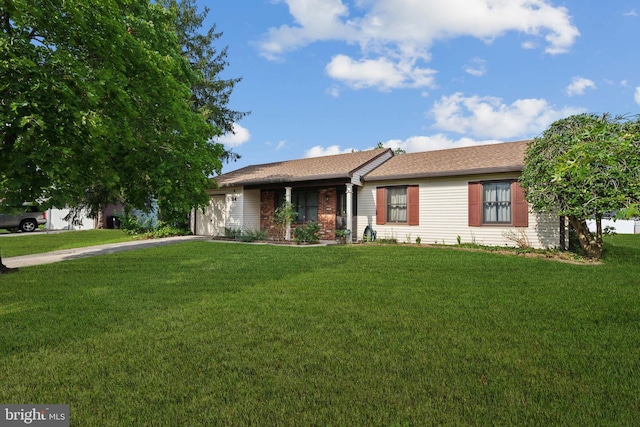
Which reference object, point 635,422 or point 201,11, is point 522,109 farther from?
point 201,11

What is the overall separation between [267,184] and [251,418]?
1365 centimetres

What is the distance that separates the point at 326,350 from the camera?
10.8ft

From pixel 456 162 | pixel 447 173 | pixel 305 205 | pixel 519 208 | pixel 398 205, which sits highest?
pixel 456 162

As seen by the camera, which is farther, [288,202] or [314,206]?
[314,206]

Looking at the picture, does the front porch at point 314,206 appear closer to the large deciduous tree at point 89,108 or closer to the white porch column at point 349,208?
the white porch column at point 349,208

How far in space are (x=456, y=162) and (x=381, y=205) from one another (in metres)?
3.28

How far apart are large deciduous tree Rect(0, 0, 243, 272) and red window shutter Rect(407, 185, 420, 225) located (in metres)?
7.68

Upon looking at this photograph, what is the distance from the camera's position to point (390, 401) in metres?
2.40

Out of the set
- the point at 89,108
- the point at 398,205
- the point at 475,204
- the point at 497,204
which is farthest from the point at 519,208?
the point at 89,108

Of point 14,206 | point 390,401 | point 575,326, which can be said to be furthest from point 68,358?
point 575,326

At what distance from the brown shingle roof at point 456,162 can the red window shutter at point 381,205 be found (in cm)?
57

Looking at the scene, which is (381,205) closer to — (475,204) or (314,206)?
(314,206)

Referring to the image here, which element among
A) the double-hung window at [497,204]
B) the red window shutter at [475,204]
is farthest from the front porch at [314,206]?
the double-hung window at [497,204]

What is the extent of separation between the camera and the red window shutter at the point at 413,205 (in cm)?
1323
